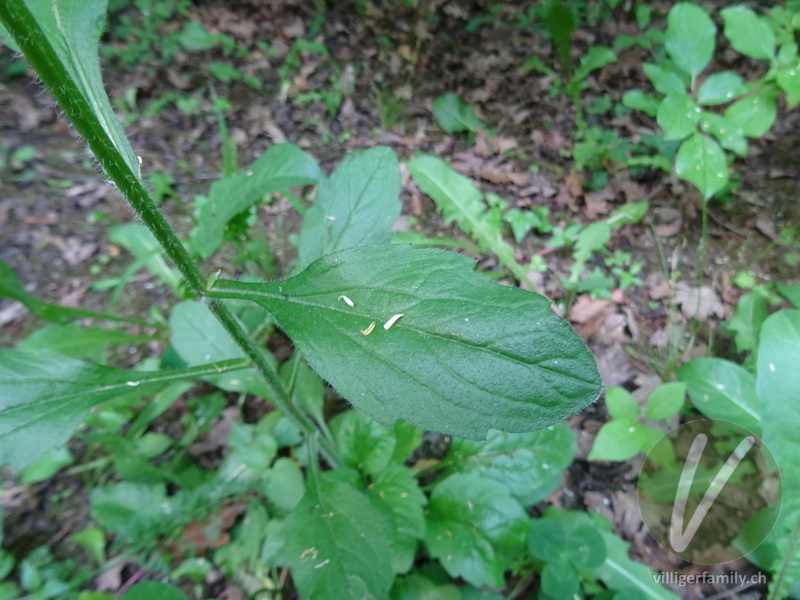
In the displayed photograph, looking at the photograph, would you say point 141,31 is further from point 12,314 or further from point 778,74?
point 778,74

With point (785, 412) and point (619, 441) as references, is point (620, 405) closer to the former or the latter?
point (619, 441)

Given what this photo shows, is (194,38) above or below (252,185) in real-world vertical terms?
above

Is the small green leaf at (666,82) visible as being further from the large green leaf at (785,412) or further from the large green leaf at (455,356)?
the large green leaf at (455,356)

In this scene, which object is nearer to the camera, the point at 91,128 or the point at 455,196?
the point at 91,128

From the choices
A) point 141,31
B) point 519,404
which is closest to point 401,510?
point 519,404

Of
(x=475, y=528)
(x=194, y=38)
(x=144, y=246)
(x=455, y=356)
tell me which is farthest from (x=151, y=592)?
(x=194, y=38)

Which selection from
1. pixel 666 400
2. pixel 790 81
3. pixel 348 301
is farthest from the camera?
pixel 790 81

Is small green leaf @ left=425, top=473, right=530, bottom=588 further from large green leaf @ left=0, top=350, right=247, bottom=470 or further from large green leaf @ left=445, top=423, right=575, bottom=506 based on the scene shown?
large green leaf @ left=0, top=350, right=247, bottom=470
